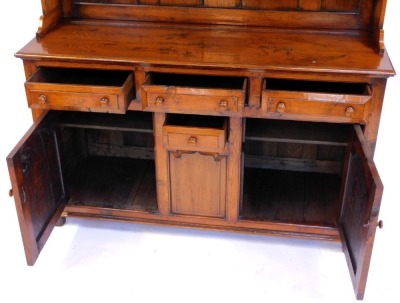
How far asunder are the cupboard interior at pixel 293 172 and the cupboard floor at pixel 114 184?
502mm

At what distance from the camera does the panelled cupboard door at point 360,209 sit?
2.03 meters

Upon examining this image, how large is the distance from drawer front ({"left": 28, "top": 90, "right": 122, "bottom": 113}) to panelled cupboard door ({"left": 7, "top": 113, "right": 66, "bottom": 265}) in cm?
10

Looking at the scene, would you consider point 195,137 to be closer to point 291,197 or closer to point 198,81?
point 198,81

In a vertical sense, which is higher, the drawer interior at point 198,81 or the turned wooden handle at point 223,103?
the turned wooden handle at point 223,103

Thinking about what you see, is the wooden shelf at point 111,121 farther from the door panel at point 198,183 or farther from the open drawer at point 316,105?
the open drawer at point 316,105

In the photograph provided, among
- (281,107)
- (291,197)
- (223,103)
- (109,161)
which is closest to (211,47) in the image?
(223,103)

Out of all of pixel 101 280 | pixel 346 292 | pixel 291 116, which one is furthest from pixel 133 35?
pixel 346 292

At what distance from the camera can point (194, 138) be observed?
Result: 2.39 meters

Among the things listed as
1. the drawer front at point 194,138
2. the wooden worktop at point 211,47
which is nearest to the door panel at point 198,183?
the drawer front at point 194,138

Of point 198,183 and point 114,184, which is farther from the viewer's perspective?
point 114,184

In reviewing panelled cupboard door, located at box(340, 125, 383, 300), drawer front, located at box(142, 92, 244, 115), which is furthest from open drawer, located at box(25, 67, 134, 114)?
panelled cupboard door, located at box(340, 125, 383, 300)

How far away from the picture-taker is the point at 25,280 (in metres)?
2.53

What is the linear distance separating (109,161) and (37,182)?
79 centimetres

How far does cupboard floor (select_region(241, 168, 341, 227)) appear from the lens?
8.81 ft
